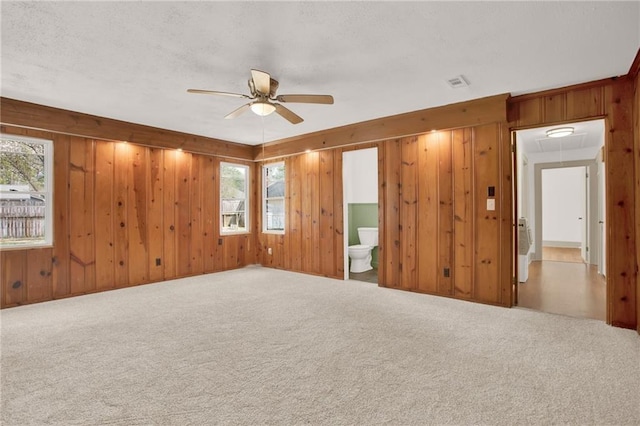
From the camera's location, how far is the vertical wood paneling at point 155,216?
5035mm

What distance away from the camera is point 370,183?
20.4 ft

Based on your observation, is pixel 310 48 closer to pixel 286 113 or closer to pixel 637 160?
pixel 286 113

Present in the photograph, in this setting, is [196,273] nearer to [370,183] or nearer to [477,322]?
[370,183]

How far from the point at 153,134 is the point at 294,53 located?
3.35 meters

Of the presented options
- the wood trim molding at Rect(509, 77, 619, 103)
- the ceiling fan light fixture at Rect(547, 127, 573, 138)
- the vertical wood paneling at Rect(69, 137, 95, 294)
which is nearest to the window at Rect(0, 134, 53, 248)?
the vertical wood paneling at Rect(69, 137, 95, 294)

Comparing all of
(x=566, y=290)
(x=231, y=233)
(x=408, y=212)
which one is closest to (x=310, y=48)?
(x=408, y=212)

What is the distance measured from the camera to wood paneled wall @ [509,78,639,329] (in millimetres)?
3090

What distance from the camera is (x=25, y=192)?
12.9 feet

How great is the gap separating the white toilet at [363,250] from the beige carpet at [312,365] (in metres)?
2.01

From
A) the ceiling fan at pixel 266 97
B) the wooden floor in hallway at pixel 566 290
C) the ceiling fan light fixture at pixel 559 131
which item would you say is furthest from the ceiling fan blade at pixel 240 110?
the ceiling fan light fixture at pixel 559 131

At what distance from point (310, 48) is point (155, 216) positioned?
3847 millimetres

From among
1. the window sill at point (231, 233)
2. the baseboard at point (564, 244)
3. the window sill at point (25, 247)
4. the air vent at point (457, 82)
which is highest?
the air vent at point (457, 82)

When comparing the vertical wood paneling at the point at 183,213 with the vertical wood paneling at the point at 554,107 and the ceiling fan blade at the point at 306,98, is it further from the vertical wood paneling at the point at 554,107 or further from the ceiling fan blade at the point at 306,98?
the vertical wood paneling at the point at 554,107

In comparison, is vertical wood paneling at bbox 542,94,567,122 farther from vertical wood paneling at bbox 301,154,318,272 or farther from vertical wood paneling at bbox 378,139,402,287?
vertical wood paneling at bbox 301,154,318,272
